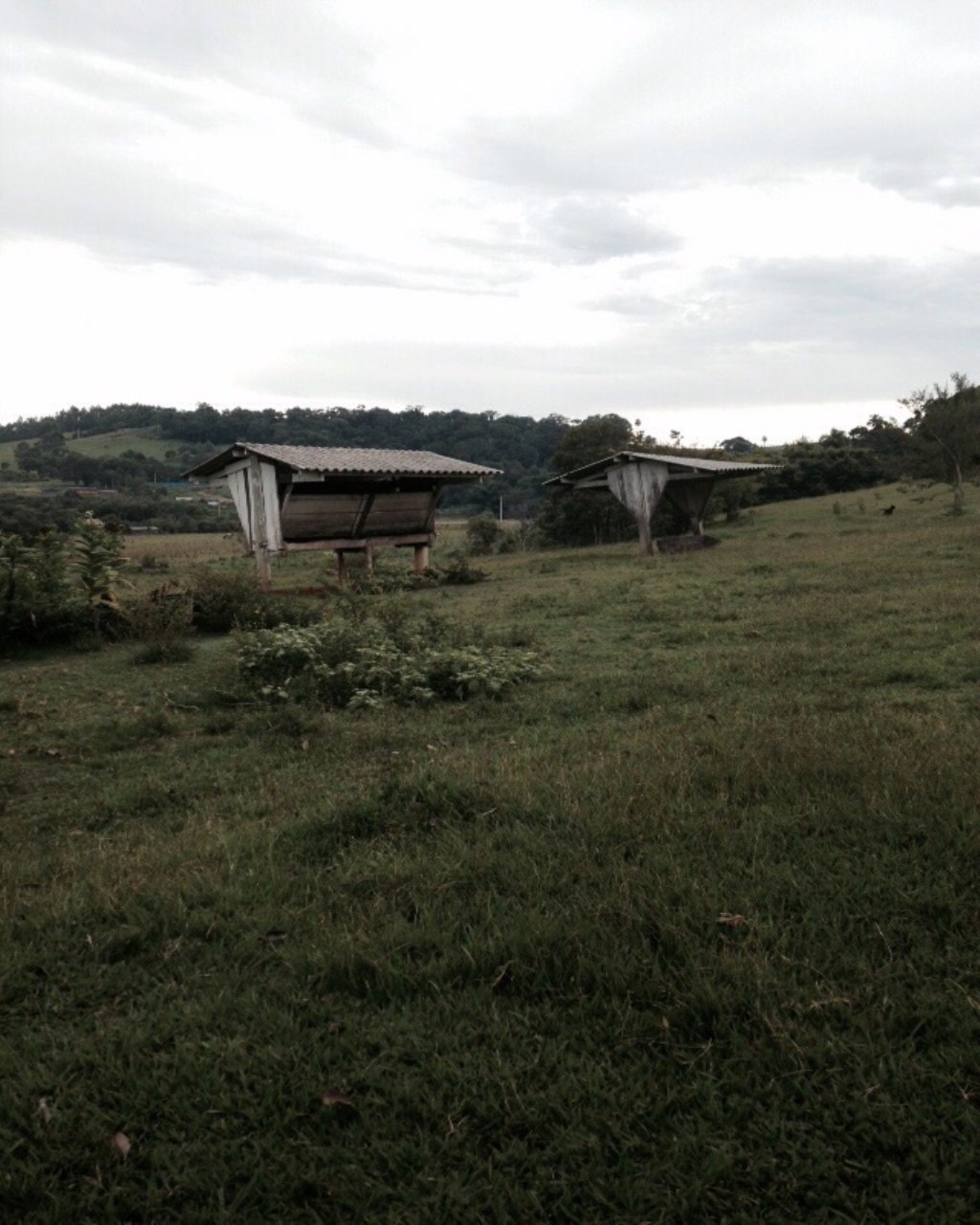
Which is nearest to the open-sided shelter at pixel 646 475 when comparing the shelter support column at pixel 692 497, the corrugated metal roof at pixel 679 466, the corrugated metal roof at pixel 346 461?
the corrugated metal roof at pixel 679 466

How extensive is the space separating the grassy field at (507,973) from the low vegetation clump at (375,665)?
1.41m

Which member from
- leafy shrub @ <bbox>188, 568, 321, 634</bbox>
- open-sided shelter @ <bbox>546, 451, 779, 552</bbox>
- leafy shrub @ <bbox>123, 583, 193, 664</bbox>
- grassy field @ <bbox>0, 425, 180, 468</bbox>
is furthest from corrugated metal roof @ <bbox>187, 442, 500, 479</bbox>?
grassy field @ <bbox>0, 425, 180, 468</bbox>

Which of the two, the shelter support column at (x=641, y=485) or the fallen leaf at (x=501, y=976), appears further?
the shelter support column at (x=641, y=485)

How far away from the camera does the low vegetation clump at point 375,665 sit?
26.0 feet

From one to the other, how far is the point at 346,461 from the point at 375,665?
11.2 m

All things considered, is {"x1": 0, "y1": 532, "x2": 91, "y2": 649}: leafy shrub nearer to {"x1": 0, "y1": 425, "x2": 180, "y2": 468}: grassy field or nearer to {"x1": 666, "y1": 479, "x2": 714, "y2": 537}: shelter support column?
{"x1": 666, "y1": 479, "x2": 714, "y2": 537}: shelter support column

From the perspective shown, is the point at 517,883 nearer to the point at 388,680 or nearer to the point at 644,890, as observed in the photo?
the point at 644,890

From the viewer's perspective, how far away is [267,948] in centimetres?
338

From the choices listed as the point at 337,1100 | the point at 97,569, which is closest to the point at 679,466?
the point at 97,569

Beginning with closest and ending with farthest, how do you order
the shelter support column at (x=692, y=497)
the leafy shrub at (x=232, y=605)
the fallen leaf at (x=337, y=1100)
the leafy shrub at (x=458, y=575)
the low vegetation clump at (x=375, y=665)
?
the fallen leaf at (x=337, y=1100), the low vegetation clump at (x=375, y=665), the leafy shrub at (x=232, y=605), the leafy shrub at (x=458, y=575), the shelter support column at (x=692, y=497)

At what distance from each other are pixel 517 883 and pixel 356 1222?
1660mm

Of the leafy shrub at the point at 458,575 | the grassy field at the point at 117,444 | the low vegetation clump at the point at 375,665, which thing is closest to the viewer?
the low vegetation clump at the point at 375,665

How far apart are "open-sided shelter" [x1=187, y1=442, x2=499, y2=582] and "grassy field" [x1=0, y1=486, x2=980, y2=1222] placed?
12.1 meters

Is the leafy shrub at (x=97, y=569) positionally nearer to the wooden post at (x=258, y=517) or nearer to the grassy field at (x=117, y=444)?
the wooden post at (x=258, y=517)
